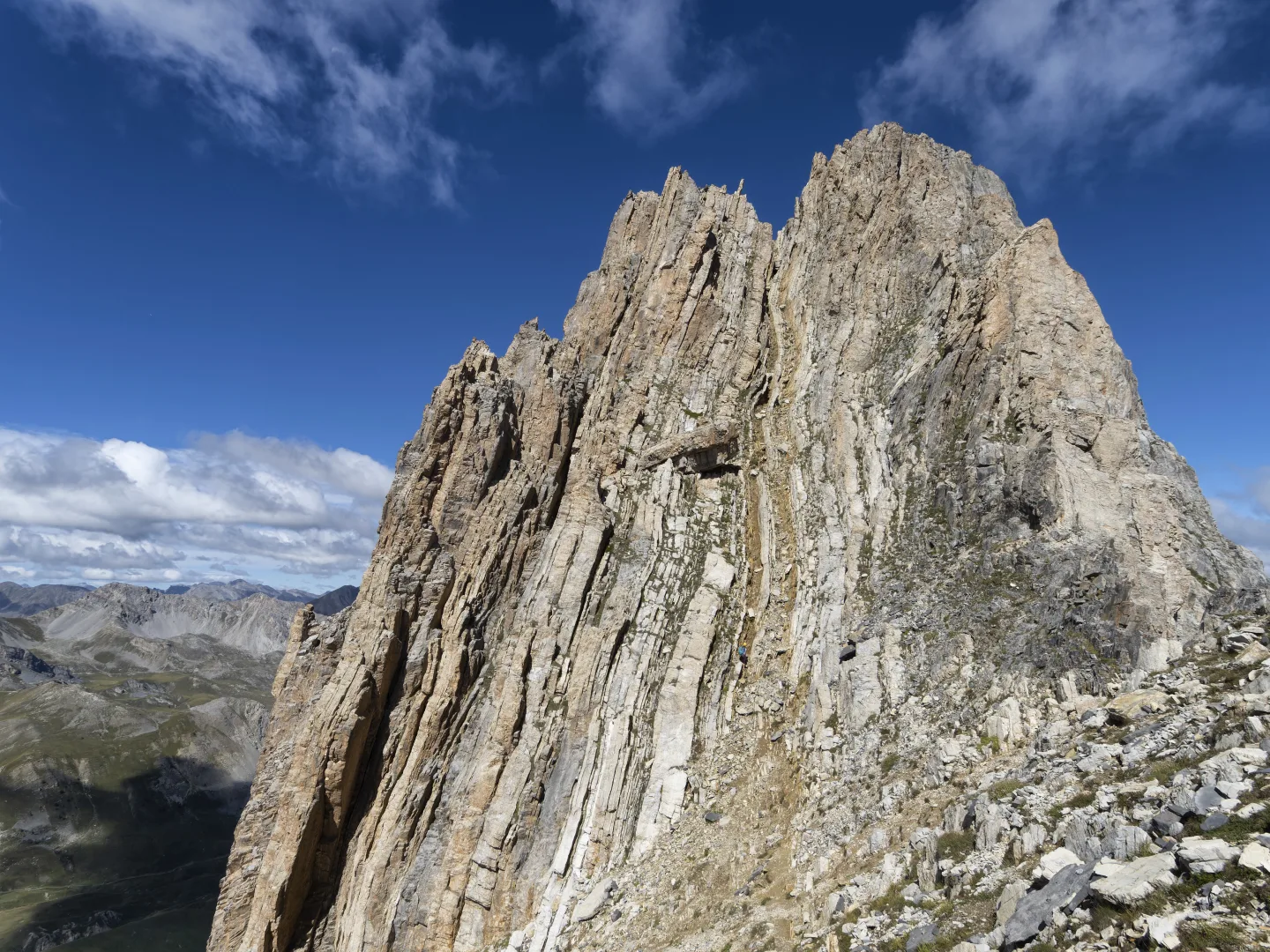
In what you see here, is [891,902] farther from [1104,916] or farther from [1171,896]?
[1171,896]

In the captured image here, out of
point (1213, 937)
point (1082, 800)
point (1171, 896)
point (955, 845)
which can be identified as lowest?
point (955, 845)

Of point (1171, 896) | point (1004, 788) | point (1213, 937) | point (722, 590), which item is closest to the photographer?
point (1213, 937)

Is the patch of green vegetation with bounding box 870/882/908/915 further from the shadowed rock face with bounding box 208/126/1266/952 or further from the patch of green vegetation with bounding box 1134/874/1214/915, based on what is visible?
the patch of green vegetation with bounding box 1134/874/1214/915

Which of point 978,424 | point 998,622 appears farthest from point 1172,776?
point 978,424

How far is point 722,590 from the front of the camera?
145 feet

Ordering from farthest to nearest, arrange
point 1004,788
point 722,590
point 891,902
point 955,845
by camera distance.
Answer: point 722,590, point 1004,788, point 955,845, point 891,902

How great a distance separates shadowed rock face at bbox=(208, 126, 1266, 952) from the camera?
2842 centimetres

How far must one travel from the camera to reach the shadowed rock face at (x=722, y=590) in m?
28.4

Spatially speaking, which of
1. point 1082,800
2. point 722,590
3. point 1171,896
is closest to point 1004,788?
Result: point 1082,800

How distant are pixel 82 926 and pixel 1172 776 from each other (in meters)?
166

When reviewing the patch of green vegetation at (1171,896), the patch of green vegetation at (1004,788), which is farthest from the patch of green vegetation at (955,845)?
the patch of green vegetation at (1171,896)

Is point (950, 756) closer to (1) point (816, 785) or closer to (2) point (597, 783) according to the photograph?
(1) point (816, 785)

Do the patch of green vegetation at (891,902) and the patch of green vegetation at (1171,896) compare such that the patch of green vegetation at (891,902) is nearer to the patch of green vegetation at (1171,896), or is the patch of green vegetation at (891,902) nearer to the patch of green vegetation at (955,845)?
the patch of green vegetation at (955,845)

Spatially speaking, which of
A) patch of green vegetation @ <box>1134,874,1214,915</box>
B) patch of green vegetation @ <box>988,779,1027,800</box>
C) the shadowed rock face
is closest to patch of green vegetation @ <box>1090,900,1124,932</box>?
patch of green vegetation @ <box>1134,874,1214,915</box>
